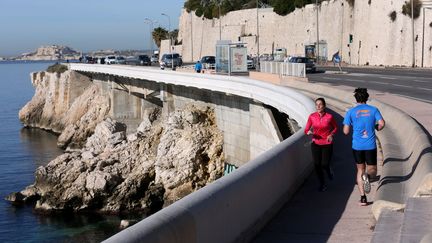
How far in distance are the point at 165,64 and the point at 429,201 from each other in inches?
2419

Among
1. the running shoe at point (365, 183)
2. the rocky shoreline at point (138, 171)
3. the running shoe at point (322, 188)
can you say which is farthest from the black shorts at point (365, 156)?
the rocky shoreline at point (138, 171)

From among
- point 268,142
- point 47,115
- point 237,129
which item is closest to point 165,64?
point 47,115

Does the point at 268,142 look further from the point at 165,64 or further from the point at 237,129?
the point at 165,64

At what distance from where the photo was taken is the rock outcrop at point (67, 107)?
63406mm

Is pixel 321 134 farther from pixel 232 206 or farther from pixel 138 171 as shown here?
pixel 138 171

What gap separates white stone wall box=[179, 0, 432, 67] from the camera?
194 ft

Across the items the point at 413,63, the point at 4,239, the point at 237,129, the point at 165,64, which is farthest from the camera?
the point at 165,64

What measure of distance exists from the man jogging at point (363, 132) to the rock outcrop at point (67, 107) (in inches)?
2053

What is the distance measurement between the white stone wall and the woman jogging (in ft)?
153

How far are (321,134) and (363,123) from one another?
0.98m

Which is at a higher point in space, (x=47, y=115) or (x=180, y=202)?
(x=180, y=202)

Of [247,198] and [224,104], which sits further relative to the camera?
[224,104]

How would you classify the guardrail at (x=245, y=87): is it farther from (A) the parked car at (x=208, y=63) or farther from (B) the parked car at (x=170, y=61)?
(B) the parked car at (x=170, y=61)

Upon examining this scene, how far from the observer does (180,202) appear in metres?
5.96
